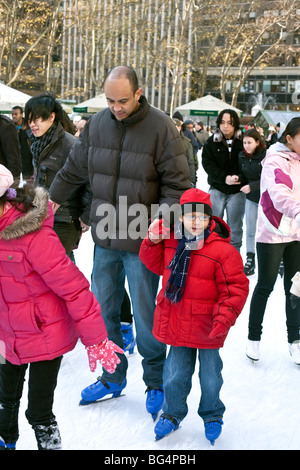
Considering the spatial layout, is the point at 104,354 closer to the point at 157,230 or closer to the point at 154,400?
the point at 157,230

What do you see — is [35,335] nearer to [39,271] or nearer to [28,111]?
[39,271]

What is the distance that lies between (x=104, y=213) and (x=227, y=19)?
3509 cm

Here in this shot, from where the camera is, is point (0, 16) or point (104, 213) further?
point (0, 16)

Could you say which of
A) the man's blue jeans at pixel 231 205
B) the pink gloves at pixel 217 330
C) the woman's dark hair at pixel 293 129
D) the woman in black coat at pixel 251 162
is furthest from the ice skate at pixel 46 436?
the man's blue jeans at pixel 231 205

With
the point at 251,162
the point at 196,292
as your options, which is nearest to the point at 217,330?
the point at 196,292

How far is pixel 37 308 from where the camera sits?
223 cm

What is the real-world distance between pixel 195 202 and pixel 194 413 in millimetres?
1197

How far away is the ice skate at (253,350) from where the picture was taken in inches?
153

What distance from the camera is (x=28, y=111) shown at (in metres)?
3.54

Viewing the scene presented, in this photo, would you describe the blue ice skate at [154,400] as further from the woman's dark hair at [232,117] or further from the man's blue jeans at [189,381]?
the woman's dark hair at [232,117]

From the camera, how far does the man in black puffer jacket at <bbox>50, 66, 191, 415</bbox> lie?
9.36 feet

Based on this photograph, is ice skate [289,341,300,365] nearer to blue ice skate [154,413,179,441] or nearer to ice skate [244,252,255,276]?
blue ice skate [154,413,179,441]
